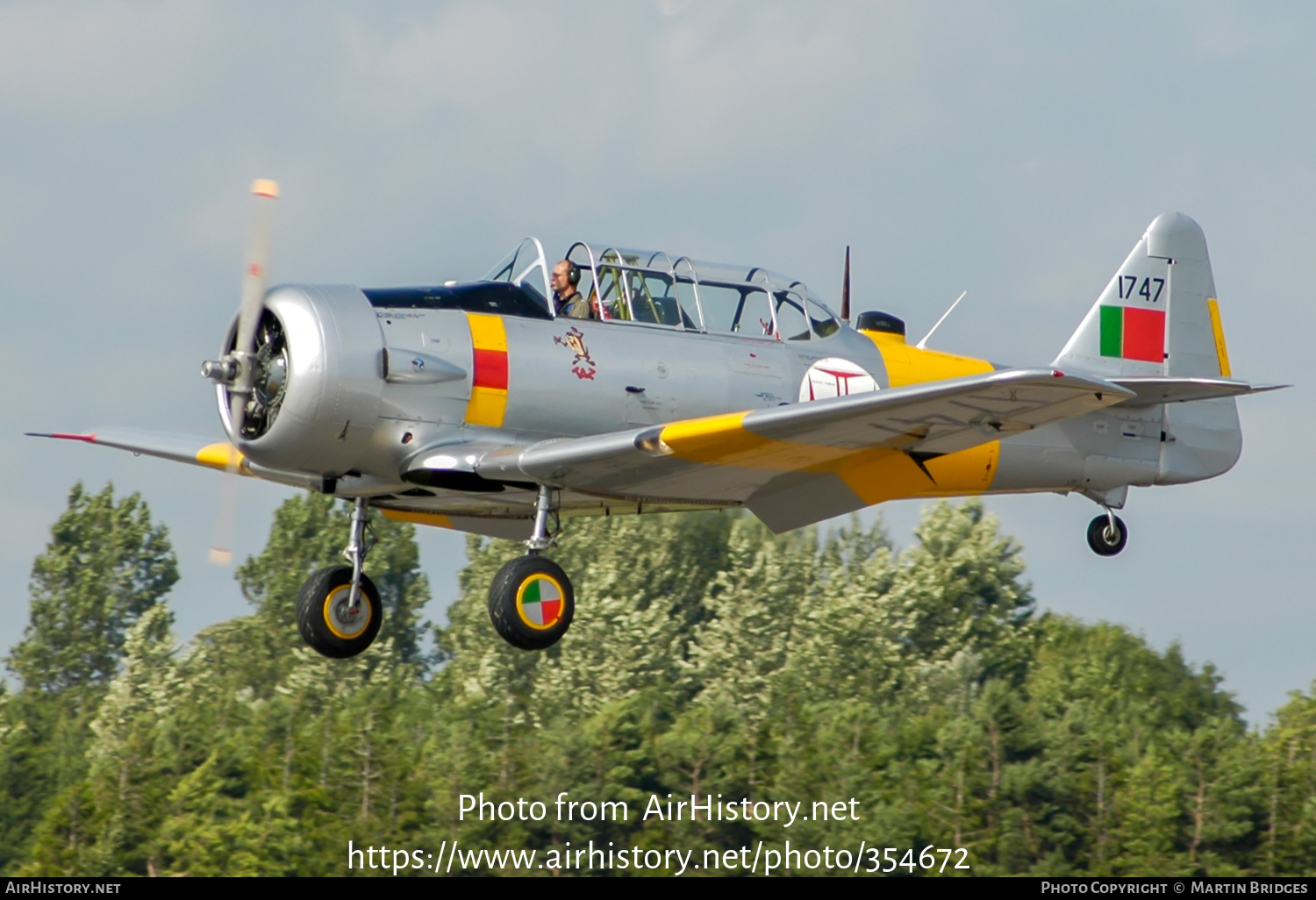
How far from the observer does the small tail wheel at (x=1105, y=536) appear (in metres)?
13.9

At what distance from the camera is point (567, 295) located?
11609 mm

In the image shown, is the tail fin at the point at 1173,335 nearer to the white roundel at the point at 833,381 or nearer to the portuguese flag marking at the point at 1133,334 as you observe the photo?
the portuguese flag marking at the point at 1133,334

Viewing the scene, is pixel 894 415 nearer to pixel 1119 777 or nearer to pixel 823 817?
pixel 823 817

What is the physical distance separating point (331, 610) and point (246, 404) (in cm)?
179

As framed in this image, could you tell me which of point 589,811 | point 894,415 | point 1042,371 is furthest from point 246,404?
point 589,811

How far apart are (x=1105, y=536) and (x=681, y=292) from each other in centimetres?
425

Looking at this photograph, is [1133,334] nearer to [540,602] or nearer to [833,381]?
[833,381]

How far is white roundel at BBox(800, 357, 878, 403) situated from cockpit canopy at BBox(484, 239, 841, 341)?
0.85 feet

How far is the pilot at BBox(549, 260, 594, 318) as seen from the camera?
11.6 metres

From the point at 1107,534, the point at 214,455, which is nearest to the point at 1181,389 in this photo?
the point at 1107,534

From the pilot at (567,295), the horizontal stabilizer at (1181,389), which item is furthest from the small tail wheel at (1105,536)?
the pilot at (567,295)

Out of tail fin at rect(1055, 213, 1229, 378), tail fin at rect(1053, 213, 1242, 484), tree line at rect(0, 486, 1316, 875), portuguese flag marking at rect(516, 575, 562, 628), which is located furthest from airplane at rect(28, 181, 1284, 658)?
tree line at rect(0, 486, 1316, 875)

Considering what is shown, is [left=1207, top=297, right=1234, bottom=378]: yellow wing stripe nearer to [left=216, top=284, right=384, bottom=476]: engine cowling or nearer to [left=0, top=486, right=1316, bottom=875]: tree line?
[left=216, top=284, right=384, bottom=476]: engine cowling

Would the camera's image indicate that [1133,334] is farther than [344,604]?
Yes
